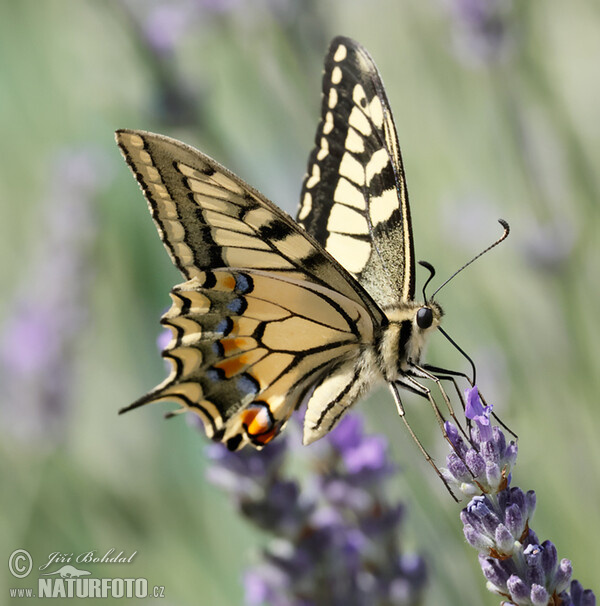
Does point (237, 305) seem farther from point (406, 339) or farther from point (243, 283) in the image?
point (406, 339)

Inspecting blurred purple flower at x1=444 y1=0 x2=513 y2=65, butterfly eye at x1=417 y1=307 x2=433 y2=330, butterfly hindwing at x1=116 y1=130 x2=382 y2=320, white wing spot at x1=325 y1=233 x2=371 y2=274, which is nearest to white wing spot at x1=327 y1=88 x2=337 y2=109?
white wing spot at x1=325 y1=233 x2=371 y2=274

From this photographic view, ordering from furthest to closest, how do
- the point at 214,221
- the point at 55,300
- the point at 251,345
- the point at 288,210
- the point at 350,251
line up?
the point at 55,300
the point at 288,210
the point at 350,251
the point at 251,345
the point at 214,221

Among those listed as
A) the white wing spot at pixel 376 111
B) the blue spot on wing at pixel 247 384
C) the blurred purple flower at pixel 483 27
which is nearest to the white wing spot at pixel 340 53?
the white wing spot at pixel 376 111

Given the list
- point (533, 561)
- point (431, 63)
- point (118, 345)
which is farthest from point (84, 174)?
point (533, 561)

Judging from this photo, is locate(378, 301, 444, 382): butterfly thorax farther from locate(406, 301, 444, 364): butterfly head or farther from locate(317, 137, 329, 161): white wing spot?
locate(317, 137, 329, 161): white wing spot

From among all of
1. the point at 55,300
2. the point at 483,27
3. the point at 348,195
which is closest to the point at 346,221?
the point at 348,195
